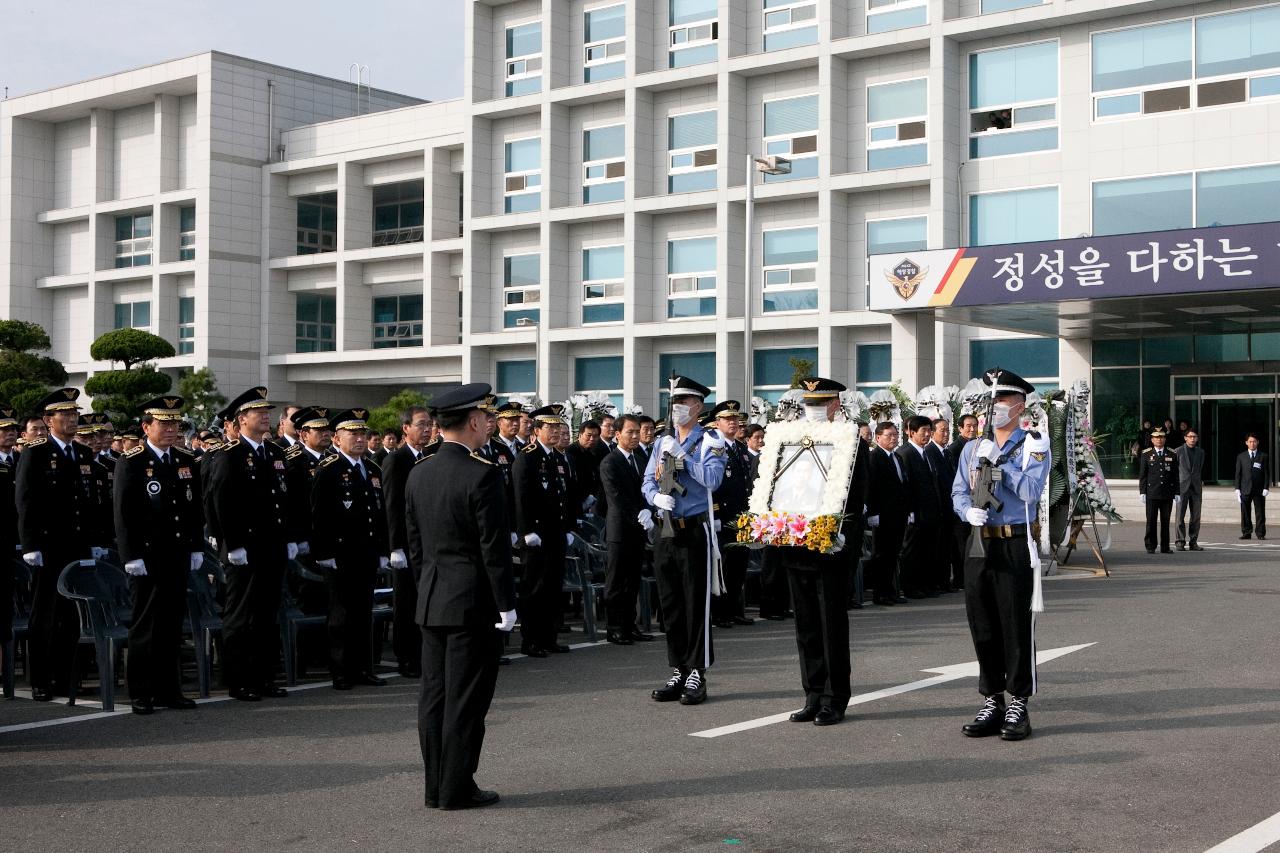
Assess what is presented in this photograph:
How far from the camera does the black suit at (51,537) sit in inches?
382

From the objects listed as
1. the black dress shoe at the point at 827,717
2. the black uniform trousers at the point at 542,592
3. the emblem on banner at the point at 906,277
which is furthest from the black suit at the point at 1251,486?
the black dress shoe at the point at 827,717

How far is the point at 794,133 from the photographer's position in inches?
1469

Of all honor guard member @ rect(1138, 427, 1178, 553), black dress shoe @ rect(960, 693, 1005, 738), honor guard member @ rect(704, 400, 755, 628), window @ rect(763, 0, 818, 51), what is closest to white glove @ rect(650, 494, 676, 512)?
black dress shoe @ rect(960, 693, 1005, 738)

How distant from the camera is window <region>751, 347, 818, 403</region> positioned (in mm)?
38250

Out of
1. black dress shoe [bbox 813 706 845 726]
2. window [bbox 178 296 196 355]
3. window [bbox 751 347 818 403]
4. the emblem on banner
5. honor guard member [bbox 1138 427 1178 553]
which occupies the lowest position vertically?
black dress shoe [bbox 813 706 845 726]

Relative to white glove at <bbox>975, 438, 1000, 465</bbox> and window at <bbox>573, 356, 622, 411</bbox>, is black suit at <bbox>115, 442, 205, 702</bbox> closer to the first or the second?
white glove at <bbox>975, 438, 1000, 465</bbox>

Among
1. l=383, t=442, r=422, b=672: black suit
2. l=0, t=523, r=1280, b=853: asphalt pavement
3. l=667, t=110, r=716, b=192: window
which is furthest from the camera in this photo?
l=667, t=110, r=716, b=192: window

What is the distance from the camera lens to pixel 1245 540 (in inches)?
919

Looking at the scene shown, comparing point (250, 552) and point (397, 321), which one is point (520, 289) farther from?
point (250, 552)

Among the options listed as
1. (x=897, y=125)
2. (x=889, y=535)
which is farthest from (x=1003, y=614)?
(x=897, y=125)

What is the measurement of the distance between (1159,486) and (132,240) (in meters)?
41.6

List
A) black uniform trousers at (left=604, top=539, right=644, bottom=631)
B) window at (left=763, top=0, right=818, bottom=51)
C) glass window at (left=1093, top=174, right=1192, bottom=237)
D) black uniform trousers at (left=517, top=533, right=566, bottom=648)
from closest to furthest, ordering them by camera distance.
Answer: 1. black uniform trousers at (left=517, top=533, right=566, bottom=648)
2. black uniform trousers at (left=604, top=539, right=644, bottom=631)
3. glass window at (left=1093, top=174, right=1192, bottom=237)
4. window at (left=763, top=0, right=818, bottom=51)

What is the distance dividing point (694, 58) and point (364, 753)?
33442 millimetres

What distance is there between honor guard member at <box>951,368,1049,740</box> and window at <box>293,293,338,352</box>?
1732 inches
